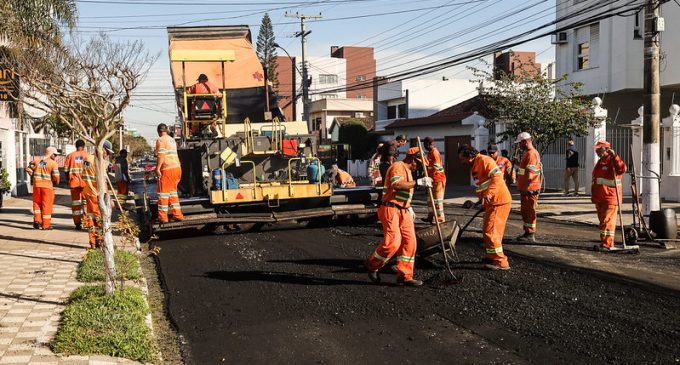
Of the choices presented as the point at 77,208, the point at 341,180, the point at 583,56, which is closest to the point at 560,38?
the point at 583,56

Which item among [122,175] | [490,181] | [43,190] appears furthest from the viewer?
[122,175]

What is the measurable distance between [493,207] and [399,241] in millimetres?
1499

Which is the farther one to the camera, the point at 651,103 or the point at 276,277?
the point at 651,103

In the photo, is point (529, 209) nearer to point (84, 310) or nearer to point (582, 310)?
point (582, 310)

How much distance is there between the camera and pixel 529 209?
34.1 ft

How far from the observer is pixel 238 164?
1193cm

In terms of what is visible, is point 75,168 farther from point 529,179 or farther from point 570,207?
point 570,207

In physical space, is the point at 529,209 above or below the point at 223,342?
above

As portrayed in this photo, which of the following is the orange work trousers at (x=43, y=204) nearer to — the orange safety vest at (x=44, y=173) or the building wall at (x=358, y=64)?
the orange safety vest at (x=44, y=173)

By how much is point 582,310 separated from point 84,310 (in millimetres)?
4468

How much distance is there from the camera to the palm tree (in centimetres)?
1608

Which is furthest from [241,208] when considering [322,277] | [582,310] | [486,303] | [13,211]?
[13,211]

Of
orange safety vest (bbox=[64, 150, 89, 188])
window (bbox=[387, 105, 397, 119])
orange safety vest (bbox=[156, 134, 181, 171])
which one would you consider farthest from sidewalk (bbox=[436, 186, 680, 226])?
window (bbox=[387, 105, 397, 119])

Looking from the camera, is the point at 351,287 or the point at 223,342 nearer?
the point at 223,342
